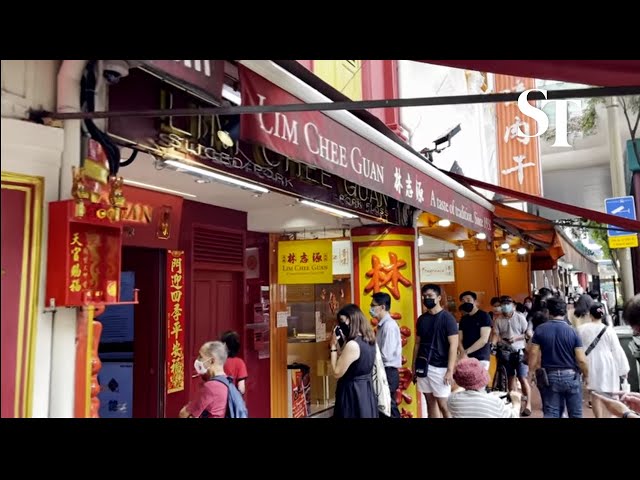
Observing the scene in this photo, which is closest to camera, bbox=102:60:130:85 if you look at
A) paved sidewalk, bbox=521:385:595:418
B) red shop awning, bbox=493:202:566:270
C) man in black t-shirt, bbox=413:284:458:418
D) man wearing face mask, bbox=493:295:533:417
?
man in black t-shirt, bbox=413:284:458:418

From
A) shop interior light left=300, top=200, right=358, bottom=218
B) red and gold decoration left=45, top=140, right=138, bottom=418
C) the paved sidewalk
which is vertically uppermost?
shop interior light left=300, top=200, right=358, bottom=218

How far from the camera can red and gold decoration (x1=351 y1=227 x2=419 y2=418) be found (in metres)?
7.18

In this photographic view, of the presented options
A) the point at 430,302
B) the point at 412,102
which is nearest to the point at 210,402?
the point at 412,102

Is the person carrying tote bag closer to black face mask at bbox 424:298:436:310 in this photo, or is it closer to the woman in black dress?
the woman in black dress

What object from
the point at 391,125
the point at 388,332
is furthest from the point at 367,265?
the point at 391,125

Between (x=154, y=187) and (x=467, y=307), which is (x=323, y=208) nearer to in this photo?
(x=154, y=187)

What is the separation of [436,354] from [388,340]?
0.58 m

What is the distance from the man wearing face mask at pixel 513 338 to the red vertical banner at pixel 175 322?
5.22 metres

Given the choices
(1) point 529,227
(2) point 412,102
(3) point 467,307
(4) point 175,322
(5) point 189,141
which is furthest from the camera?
(1) point 529,227

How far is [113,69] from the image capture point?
257 centimetres

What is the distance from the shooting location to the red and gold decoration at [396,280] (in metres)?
7.18

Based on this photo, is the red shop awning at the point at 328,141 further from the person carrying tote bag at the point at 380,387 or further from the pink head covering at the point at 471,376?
the person carrying tote bag at the point at 380,387

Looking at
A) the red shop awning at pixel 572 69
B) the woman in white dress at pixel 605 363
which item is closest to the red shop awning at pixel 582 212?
the woman in white dress at pixel 605 363
